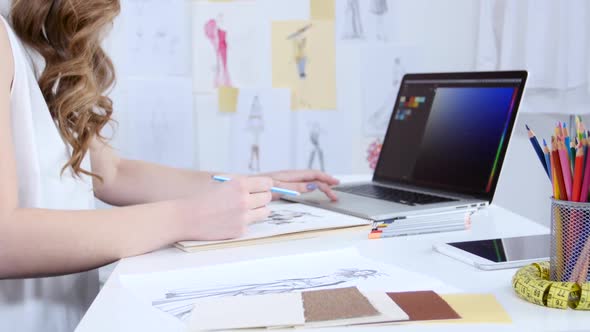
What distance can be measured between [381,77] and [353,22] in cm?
20

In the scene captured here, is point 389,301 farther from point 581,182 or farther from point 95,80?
point 95,80

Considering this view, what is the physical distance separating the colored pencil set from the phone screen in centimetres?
12

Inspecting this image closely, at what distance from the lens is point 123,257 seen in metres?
0.87

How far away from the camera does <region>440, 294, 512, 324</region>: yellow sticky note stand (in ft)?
2.04

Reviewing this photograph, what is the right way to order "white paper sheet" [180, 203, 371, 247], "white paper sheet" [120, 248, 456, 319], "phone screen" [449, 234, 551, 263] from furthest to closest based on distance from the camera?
1. "white paper sheet" [180, 203, 371, 247]
2. "phone screen" [449, 234, 551, 263]
3. "white paper sheet" [120, 248, 456, 319]

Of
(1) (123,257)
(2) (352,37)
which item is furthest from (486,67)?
(1) (123,257)

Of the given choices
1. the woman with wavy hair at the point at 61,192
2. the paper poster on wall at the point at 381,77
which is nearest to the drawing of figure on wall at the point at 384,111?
the paper poster on wall at the point at 381,77

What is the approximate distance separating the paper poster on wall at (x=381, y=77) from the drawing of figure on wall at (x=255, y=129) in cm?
35

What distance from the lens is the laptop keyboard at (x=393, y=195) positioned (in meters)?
1.16

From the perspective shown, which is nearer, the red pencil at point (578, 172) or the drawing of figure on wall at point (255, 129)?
the red pencil at point (578, 172)

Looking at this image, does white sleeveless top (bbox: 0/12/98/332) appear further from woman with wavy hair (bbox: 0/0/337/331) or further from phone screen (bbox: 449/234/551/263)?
phone screen (bbox: 449/234/551/263)

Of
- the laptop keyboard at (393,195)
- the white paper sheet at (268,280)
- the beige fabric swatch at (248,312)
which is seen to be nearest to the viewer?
the beige fabric swatch at (248,312)

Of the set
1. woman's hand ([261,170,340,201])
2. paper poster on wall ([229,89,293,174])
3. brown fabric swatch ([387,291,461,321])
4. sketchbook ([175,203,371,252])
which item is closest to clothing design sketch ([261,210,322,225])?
sketchbook ([175,203,371,252])

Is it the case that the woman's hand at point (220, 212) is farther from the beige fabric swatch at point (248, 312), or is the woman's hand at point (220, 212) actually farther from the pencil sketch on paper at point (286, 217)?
the beige fabric swatch at point (248, 312)
